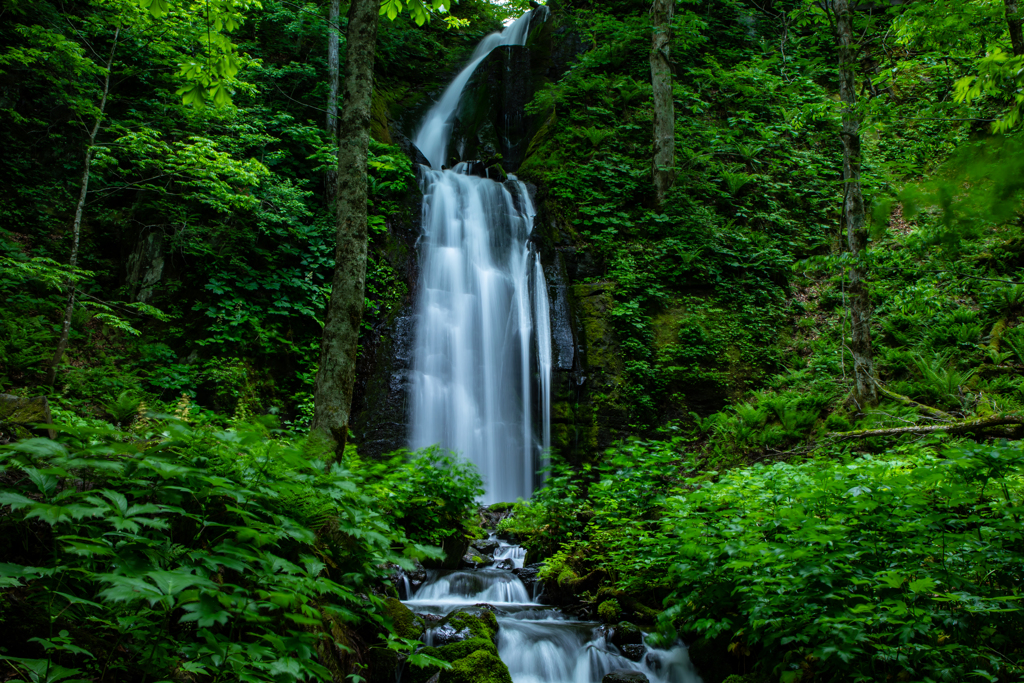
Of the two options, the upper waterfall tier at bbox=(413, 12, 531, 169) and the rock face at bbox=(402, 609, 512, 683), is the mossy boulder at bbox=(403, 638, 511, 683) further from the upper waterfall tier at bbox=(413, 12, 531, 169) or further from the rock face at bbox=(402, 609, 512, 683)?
the upper waterfall tier at bbox=(413, 12, 531, 169)

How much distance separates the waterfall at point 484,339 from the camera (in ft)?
34.4

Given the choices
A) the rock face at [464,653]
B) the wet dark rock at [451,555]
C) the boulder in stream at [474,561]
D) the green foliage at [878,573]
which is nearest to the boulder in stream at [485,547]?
the boulder in stream at [474,561]

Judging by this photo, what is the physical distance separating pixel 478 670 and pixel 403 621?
0.80 m

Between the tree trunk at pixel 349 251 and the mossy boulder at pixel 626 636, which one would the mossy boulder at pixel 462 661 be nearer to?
the mossy boulder at pixel 626 636

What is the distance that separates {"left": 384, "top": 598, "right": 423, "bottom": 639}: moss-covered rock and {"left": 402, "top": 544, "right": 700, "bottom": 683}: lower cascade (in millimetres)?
167

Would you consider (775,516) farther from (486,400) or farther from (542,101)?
(542,101)

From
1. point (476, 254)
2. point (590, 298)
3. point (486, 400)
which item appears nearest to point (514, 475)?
point (486, 400)

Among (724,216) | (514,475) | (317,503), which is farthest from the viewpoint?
(724,216)

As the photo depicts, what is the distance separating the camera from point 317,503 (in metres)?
2.63

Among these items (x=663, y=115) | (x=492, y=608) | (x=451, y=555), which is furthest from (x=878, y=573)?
(x=663, y=115)

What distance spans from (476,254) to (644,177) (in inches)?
191

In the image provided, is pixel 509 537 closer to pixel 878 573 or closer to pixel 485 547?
pixel 485 547

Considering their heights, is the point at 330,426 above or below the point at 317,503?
above

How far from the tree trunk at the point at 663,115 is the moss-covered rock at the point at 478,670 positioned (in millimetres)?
11088
